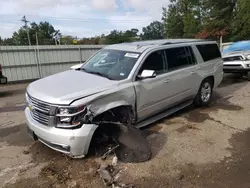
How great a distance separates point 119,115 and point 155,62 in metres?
1.35

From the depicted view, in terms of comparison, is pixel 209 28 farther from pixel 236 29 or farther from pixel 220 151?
pixel 220 151

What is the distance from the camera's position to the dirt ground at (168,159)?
10.7ft

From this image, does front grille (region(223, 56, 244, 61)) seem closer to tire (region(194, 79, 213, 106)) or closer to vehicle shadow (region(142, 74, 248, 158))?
vehicle shadow (region(142, 74, 248, 158))

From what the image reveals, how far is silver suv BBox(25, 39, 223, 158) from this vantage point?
3.43 m

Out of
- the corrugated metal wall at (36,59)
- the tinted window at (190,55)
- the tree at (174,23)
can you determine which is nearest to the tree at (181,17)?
the tree at (174,23)

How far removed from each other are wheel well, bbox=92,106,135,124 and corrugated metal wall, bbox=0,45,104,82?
10.0 m

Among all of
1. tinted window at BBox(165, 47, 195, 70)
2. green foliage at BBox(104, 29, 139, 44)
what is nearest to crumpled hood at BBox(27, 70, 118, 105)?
tinted window at BBox(165, 47, 195, 70)

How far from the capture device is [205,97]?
644 cm

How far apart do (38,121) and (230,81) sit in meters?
8.53

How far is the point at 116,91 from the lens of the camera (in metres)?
3.89

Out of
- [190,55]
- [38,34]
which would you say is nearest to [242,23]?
[190,55]

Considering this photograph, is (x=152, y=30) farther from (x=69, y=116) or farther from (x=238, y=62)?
(x=69, y=116)

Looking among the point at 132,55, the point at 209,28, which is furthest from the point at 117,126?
the point at 209,28

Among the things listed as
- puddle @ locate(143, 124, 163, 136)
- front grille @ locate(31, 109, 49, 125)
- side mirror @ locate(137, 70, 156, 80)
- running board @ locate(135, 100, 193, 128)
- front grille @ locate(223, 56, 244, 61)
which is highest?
side mirror @ locate(137, 70, 156, 80)
